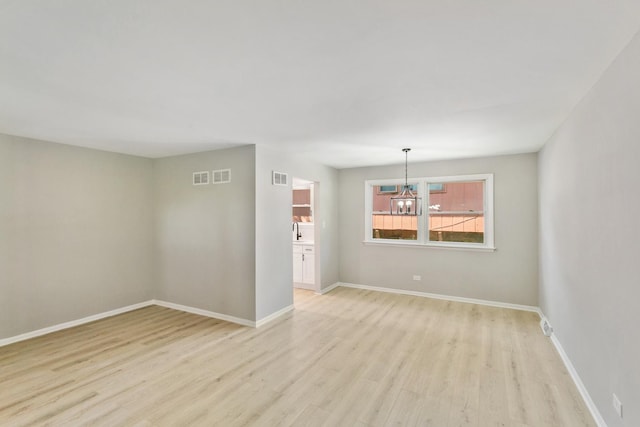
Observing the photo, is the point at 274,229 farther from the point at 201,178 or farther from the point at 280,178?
the point at 201,178

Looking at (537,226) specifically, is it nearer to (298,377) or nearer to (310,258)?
(310,258)

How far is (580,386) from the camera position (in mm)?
2605

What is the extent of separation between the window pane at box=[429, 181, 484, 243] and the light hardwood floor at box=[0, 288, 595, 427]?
1.49m

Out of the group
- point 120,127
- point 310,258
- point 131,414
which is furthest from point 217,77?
point 310,258

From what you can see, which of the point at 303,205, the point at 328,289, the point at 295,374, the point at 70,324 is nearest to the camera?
the point at 295,374

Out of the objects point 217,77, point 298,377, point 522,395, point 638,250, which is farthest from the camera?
point 298,377

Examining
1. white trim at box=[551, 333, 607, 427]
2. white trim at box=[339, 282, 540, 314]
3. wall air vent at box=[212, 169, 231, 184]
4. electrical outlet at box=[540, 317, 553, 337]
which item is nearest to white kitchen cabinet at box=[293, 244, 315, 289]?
white trim at box=[339, 282, 540, 314]

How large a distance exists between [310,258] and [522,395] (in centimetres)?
395

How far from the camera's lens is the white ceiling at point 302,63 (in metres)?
1.43

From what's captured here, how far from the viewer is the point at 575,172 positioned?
8.97ft

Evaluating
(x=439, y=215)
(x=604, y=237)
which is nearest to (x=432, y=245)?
(x=439, y=215)

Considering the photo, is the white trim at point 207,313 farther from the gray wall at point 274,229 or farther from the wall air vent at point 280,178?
the wall air vent at point 280,178

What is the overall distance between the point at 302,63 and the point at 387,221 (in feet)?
14.9

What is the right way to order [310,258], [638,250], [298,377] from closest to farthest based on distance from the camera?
[638,250], [298,377], [310,258]
